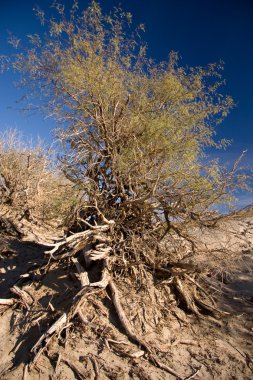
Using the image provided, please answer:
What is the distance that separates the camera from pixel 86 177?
7.05 m

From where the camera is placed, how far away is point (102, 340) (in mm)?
5324

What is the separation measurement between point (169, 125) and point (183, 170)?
1.05 metres

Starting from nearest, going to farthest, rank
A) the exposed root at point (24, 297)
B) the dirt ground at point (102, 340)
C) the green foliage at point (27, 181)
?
the dirt ground at point (102, 340) → the exposed root at point (24, 297) → the green foliage at point (27, 181)

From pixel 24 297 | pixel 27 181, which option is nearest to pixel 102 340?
pixel 24 297

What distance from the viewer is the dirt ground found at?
4.88 m

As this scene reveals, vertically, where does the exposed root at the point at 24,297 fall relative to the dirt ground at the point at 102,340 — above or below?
above

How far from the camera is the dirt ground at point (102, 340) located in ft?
16.0

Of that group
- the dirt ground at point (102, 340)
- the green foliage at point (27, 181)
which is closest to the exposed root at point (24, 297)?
the dirt ground at point (102, 340)

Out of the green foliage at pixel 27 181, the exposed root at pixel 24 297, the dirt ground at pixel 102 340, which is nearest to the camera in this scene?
the dirt ground at pixel 102 340

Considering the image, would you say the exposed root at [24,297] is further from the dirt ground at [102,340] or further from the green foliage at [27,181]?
the green foliage at [27,181]

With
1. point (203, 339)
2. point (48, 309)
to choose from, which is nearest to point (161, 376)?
point (203, 339)

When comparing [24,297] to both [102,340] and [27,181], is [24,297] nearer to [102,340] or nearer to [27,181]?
[102,340]

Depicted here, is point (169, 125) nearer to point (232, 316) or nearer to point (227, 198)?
point (227, 198)


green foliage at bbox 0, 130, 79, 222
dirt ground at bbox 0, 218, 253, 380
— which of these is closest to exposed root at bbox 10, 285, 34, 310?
dirt ground at bbox 0, 218, 253, 380
